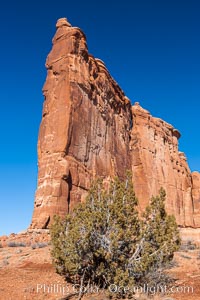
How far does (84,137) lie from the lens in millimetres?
30500

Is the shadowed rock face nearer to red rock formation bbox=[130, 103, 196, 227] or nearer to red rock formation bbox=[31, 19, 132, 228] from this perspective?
red rock formation bbox=[31, 19, 132, 228]

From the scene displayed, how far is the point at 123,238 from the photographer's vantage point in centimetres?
977

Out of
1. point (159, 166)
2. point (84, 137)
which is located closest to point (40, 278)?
point (84, 137)

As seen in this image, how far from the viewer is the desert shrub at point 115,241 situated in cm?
946

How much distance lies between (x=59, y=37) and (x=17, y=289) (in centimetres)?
2653

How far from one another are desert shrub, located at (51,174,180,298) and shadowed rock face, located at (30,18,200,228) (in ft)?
49.4

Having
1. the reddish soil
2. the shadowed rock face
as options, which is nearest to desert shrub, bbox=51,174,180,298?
the reddish soil

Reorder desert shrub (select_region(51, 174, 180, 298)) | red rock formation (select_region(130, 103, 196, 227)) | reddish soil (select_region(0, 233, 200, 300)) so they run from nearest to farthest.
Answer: desert shrub (select_region(51, 174, 180, 298)) < reddish soil (select_region(0, 233, 200, 300)) < red rock formation (select_region(130, 103, 196, 227))

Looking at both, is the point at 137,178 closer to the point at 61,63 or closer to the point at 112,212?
the point at 61,63

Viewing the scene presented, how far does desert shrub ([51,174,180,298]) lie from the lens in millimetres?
9461

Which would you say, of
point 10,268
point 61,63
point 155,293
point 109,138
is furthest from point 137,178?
point 155,293

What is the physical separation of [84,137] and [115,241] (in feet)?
71.1

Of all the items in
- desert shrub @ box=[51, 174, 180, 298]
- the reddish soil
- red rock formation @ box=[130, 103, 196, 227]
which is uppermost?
red rock formation @ box=[130, 103, 196, 227]

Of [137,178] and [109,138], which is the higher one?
[109,138]
